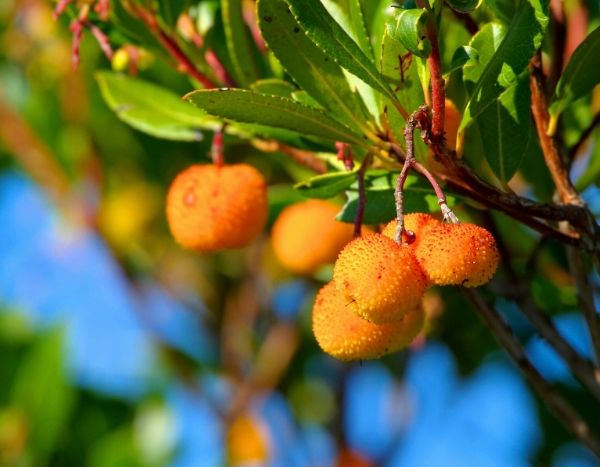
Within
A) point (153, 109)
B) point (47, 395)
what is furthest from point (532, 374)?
point (47, 395)

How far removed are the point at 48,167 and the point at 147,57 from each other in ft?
3.73

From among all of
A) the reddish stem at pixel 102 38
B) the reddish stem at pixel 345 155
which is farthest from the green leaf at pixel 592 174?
the reddish stem at pixel 102 38

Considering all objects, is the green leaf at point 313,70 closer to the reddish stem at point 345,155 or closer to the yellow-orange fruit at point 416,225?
the reddish stem at point 345,155

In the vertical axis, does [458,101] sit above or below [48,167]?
above

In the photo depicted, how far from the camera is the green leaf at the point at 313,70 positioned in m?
1.06

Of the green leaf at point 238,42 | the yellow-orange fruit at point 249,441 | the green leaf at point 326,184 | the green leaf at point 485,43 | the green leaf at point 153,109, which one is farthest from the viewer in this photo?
the yellow-orange fruit at point 249,441

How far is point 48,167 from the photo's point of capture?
2.73 m

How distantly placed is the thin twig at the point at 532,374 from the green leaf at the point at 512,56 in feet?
0.80

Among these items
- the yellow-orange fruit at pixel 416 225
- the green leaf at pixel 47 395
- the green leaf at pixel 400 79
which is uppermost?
the green leaf at pixel 400 79

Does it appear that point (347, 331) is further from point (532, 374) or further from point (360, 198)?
point (532, 374)

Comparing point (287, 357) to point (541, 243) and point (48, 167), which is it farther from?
point (541, 243)

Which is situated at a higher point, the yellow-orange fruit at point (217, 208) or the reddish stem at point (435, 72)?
the reddish stem at point (435, 72)

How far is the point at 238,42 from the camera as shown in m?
1.27

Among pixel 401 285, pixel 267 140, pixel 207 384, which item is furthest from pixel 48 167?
pixel 401 285
